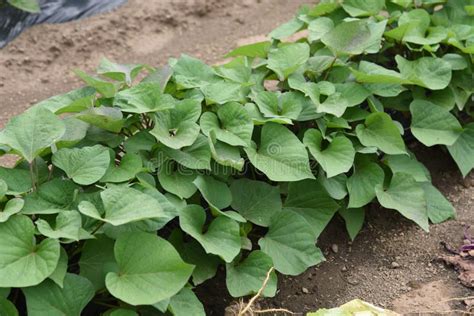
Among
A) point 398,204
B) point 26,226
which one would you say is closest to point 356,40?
point 398,204

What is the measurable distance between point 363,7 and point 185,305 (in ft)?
5.99

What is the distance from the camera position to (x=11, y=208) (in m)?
2.00

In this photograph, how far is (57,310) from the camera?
1.90 m

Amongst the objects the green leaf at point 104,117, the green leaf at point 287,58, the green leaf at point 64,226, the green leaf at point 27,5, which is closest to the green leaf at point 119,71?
the green leaf at point 104,117

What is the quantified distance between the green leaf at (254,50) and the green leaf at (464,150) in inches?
36.3

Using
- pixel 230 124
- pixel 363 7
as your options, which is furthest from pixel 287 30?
pixel 230 124

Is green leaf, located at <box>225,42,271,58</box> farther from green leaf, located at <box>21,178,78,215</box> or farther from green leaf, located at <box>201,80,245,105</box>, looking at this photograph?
green leaf, located at <box>21,178,78,215</box>

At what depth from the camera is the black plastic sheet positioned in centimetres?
486

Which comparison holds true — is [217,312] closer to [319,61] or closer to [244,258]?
[244,258]

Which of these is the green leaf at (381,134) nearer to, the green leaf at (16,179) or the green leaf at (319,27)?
the green leaf at (319,27)

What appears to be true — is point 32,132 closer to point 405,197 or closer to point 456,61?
point 405,197

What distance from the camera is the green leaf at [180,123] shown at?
232cm

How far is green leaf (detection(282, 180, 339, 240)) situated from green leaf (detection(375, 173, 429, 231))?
0.73ft

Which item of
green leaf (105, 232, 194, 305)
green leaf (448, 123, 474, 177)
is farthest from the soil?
green leaf (105, 232, 194, 305)
